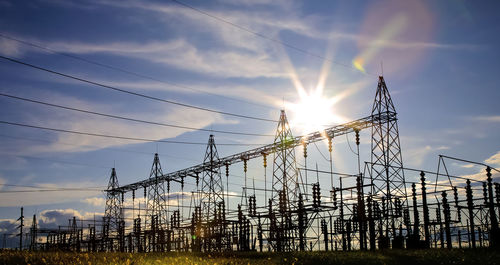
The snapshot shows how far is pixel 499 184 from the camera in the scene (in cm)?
2989

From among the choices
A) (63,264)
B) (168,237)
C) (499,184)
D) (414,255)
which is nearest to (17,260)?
(63,264)

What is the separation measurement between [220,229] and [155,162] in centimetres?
1536

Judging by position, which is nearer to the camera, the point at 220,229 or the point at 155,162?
the point at 220,229

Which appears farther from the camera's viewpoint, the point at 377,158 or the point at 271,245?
the point at 271,245

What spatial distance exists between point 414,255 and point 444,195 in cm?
A: 994

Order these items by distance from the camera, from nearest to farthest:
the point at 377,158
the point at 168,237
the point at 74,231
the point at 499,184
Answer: the point at 499,184 < the point at 377,158 < the point at 168,237 < the point at 74,231

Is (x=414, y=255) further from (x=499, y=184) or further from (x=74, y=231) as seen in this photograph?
(x=74, y=231)

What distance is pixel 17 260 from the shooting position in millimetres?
17578

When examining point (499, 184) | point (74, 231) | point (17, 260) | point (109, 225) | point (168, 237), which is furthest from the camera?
point (74, 231)

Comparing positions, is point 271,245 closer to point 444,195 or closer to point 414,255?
point 444,195

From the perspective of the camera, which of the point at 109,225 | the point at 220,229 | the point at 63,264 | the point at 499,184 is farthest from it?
the point at 109,225

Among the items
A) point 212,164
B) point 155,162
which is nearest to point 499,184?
point 212,164

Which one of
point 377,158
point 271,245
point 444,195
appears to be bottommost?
point 271,245

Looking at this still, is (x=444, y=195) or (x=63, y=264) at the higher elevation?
(x=444, y=195)
